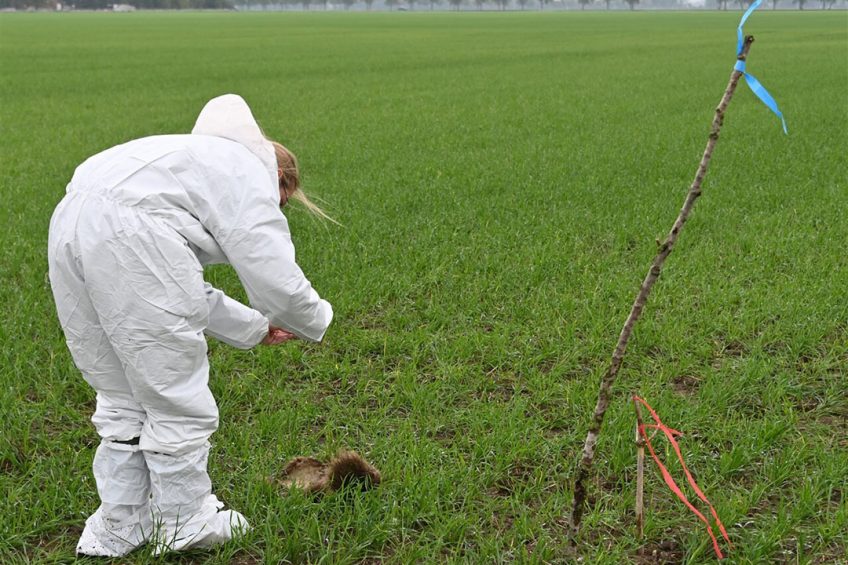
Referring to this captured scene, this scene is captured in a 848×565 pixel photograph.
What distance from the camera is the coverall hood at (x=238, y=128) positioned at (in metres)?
2.25

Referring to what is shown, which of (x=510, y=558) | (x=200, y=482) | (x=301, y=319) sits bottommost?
(x=510, y=558)

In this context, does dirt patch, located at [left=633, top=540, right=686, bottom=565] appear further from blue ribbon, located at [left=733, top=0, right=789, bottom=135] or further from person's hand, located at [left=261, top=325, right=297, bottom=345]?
blue ribbon, located at [left=733, top=0, right=789, bottom=135]

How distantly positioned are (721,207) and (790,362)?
324cm

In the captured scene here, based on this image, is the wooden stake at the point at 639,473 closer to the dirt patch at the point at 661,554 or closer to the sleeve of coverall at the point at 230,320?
the dirt patch at the point at 661,554

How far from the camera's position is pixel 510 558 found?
2.45m

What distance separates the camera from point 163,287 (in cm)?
209

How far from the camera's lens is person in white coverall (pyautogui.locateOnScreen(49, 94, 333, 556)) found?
6.77ft

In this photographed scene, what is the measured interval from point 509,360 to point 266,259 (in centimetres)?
204

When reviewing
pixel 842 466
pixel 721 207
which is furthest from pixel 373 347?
pixel 721 207

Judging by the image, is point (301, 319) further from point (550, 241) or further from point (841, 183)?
point (841, 183)

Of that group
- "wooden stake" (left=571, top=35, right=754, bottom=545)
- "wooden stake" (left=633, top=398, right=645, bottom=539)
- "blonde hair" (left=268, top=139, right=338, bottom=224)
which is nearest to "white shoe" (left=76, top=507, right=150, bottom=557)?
"blonde hair" (left=268, top=139, right=338, bottom=224)

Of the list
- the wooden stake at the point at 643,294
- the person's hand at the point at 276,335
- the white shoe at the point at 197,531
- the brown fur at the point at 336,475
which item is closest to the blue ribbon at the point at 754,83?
the wooden stake at the point at 643,294

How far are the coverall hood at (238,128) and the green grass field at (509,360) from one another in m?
1.13

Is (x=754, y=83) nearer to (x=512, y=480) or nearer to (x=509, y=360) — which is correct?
(x=512, y=480)
